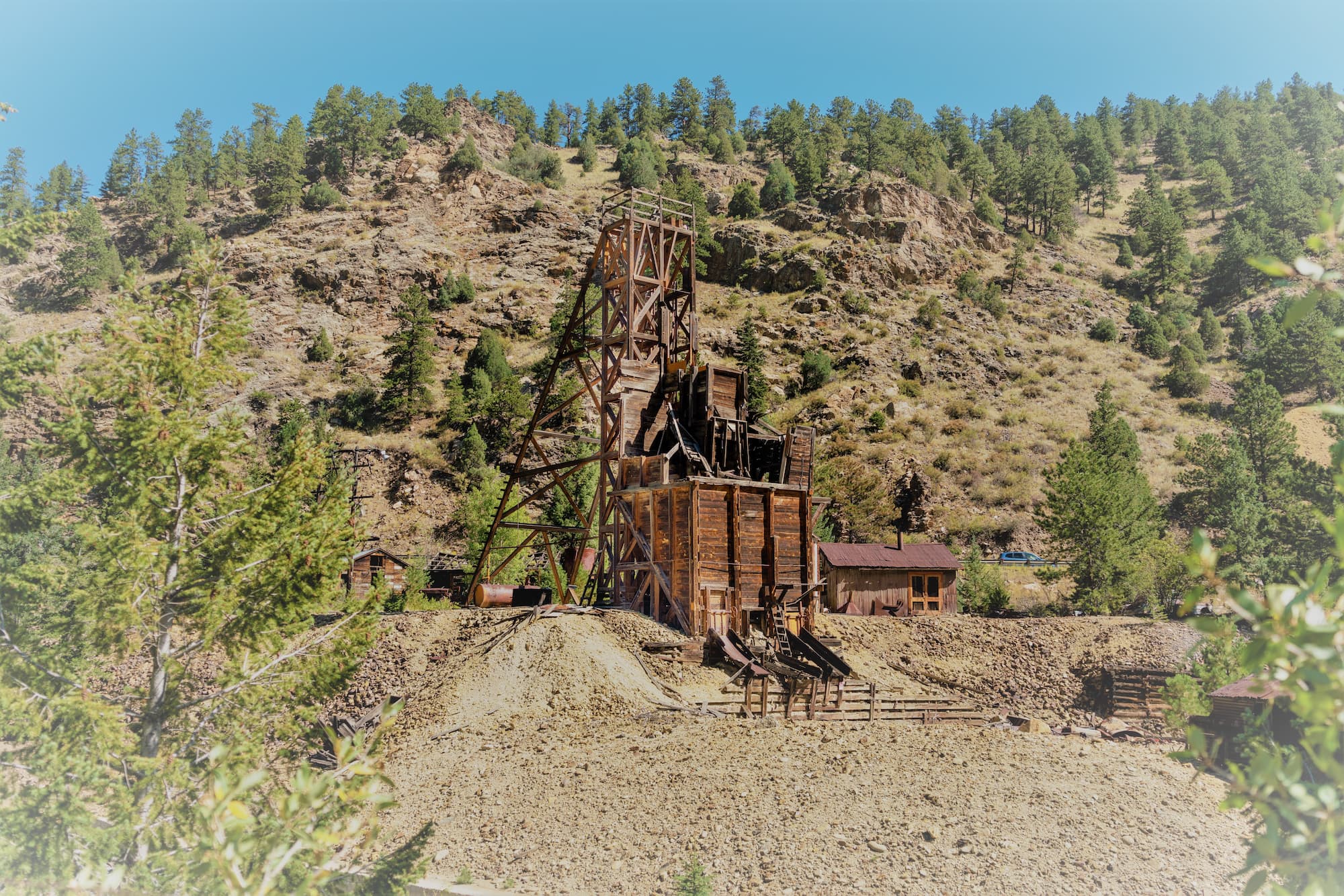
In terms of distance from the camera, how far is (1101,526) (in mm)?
38406

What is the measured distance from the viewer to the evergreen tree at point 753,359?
63.1m

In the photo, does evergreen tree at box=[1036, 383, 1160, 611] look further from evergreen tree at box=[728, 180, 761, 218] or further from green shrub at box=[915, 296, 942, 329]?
evergreen tree at box=[728, 180, 761, 218]

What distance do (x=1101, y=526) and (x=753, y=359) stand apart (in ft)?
114

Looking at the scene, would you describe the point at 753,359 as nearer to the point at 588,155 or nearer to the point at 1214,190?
the point at 588,155

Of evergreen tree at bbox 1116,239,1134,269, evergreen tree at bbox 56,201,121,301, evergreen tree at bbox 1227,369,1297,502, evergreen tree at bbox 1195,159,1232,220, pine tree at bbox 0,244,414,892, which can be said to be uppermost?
evergreen tree at bbox 1195,159,1232,220

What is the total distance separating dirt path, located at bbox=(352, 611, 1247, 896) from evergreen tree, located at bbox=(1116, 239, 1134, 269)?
310 feet

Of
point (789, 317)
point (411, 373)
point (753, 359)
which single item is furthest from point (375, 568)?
point (789, 317)

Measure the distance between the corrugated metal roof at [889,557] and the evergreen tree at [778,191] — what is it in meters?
63.7

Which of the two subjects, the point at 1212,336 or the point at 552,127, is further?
the point at 552,127

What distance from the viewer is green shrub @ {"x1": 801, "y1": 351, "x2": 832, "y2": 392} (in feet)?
231

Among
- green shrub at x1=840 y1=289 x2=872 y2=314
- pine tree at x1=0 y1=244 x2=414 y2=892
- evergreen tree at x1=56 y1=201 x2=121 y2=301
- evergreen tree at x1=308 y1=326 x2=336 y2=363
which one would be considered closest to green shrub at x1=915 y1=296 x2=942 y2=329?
green shrub at x1=840 y1=289 x2=872 y2=314

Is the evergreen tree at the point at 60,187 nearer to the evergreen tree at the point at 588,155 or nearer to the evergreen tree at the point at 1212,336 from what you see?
the evergreen tree at the point at 588,155

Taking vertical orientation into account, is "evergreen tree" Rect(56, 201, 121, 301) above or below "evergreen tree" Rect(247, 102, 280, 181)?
below

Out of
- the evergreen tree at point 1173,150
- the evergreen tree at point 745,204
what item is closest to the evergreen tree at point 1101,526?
the evergreen tree at point 745,204
